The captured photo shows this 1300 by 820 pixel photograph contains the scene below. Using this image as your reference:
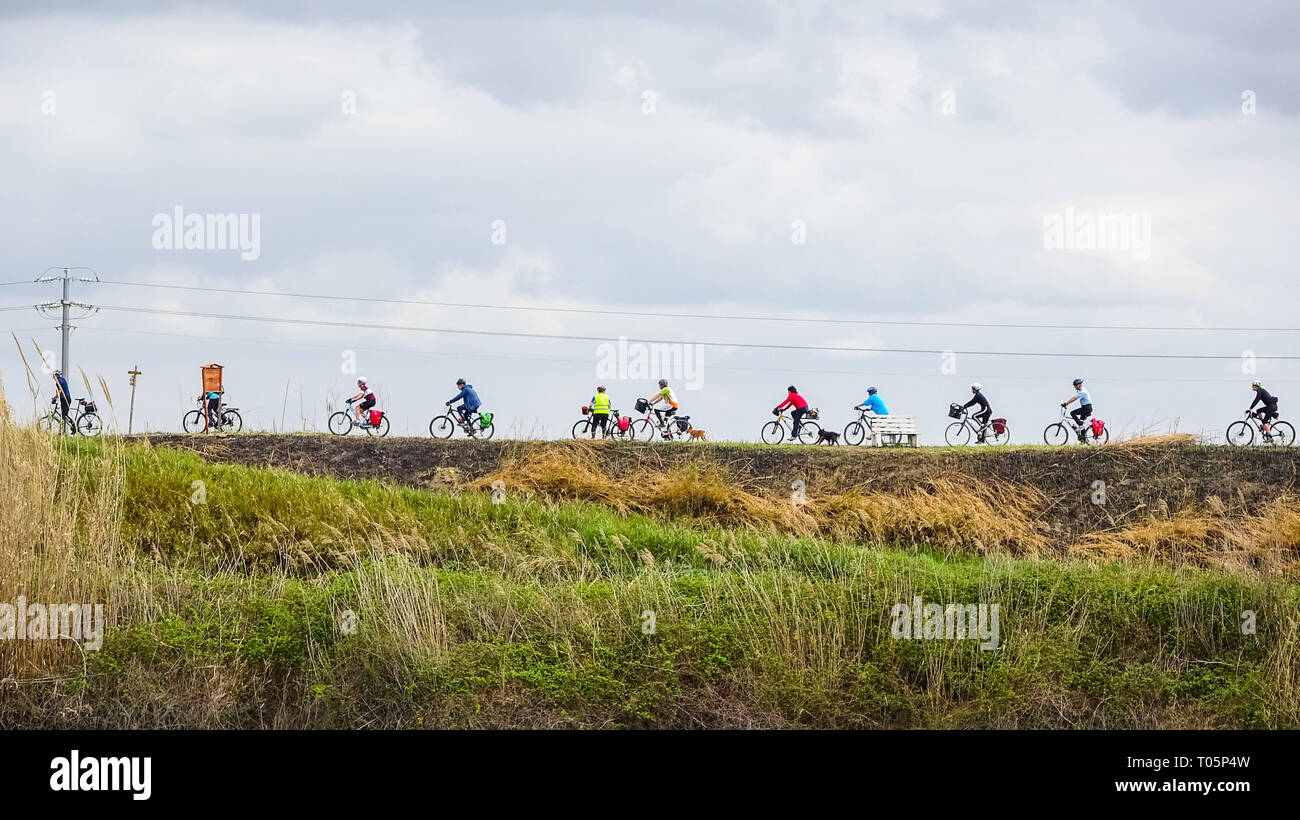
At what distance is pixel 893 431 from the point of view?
26.2m

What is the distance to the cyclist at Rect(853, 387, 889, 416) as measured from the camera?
1046 inches

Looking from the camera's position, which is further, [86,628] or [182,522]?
[182,522]

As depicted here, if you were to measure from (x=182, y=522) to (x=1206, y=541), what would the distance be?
15.4 meters

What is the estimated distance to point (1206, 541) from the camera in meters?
18.5

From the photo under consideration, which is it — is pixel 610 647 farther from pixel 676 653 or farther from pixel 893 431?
pixel 893 431

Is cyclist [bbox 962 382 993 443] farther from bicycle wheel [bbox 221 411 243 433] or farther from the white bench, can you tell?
bicycle wheel [bbox 221 411 243 433]

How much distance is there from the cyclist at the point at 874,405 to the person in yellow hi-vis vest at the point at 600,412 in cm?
585

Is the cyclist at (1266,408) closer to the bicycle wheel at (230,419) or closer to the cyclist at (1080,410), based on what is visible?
the cyclist at (1080,410)

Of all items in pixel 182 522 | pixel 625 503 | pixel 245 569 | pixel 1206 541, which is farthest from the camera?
pixel 625 503

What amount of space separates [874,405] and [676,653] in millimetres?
16602

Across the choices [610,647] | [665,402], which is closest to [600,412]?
[665,402]
